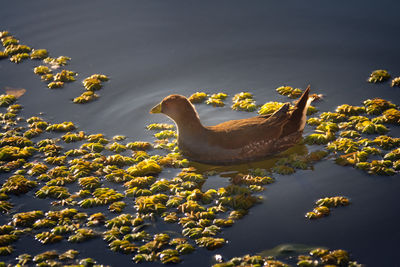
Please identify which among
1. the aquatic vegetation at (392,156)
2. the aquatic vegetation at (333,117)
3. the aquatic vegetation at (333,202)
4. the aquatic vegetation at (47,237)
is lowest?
the aquatic vegetation at (333,202)

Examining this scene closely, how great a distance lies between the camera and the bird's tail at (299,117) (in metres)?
12.3

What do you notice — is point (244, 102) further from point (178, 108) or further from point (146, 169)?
point (146, 169)

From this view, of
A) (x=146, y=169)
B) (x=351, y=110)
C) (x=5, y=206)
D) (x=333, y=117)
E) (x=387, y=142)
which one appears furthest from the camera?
(x=351, y=110)

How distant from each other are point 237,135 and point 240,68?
405 centimetres

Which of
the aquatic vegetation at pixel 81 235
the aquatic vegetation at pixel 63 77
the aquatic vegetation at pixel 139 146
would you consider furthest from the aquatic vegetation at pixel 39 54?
the aquatic vegetation at pixel 81 235

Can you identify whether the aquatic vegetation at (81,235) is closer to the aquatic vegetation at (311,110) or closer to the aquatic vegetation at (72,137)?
the aquatic vegetation at (72,137)

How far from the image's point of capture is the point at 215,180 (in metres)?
11.6

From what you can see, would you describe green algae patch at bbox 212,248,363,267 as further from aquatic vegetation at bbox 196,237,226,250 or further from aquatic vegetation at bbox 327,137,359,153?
aquatic vegetation at bbox 327,137,359,153

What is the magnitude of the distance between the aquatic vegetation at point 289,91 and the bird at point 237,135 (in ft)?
5.79

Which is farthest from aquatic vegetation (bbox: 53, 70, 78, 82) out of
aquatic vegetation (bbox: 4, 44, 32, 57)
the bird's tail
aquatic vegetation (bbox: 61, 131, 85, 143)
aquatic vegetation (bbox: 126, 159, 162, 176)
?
the bird's tail

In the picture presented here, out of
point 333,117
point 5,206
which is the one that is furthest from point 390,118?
point 5,206

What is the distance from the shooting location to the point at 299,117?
40.7 feet

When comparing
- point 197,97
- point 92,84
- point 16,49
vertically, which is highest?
point 16,49

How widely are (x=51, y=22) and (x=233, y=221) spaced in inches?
447
